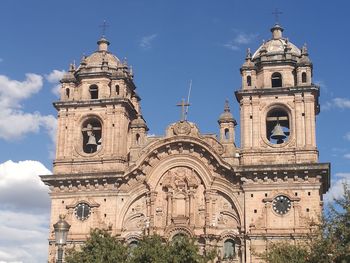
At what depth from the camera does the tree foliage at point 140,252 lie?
35.2 meters

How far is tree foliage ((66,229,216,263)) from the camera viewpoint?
35.2 m

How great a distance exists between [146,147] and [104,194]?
409cm

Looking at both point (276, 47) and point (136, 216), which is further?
point (276, 47)

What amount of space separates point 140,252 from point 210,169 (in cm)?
1029

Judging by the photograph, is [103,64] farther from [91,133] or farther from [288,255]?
[288,255]

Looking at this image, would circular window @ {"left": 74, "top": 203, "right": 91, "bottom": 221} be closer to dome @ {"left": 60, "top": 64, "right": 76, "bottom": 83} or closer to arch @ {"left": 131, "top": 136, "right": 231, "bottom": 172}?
arch @ {"left": 131, "top": 136, "right": 231, "bottom": 172}

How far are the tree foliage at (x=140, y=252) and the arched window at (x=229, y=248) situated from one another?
610 centimetres

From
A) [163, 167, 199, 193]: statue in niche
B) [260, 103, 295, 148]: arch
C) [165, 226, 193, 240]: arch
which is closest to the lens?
[165, 226, 193, 240]: arch

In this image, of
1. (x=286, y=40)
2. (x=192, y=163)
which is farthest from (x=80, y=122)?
(x=286, y=40)

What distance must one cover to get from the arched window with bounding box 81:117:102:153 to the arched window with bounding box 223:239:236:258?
1141 centimetres


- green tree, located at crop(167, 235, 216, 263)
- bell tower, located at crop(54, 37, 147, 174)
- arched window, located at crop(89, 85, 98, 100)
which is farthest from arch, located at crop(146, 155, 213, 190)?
green tree, located at crop(167, 235, 216, 263)

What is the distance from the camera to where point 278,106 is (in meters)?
45.5

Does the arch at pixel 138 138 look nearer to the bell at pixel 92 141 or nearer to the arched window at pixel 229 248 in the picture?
the bell at pixel 92 141

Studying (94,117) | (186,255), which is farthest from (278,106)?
(186,255)
